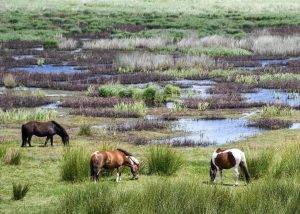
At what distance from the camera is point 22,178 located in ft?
51.4

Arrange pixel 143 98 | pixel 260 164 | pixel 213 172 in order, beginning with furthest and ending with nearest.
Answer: pixel 143 98, pixel 260 164, pixel 213 172

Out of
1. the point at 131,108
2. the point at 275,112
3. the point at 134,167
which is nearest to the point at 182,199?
the point at 134,167

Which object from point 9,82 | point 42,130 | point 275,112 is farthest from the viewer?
point 9,82

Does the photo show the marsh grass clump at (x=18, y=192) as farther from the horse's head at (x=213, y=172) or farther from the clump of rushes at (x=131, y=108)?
the clump of rushes at (x=131, y=108)

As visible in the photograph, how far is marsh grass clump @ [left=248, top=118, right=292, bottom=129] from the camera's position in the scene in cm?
2547

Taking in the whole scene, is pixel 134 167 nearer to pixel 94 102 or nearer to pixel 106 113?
pixel 106 113

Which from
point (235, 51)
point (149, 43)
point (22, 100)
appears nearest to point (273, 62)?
point (235, 51)

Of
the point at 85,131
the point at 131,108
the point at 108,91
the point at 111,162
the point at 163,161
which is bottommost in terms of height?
the point at 108,91

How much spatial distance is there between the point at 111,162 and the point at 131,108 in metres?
14.7

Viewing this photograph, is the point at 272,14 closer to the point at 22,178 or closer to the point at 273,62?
the point at 273,62

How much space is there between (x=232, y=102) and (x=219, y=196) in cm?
2095

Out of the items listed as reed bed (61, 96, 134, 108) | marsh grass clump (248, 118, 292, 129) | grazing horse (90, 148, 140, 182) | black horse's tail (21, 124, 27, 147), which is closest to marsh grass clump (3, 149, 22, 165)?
black horse's tail (21, 124, 27, 147)

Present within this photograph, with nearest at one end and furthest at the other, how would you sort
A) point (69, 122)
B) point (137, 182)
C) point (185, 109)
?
point (137, 182), point (69, 122), point (185, 109)

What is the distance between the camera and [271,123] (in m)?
25.8
